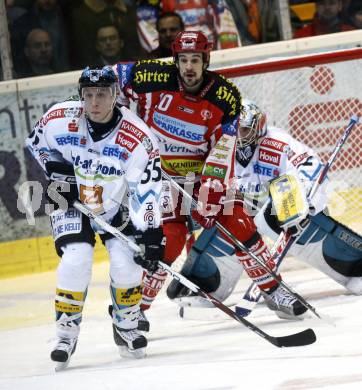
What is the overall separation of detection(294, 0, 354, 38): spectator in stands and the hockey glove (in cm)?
230

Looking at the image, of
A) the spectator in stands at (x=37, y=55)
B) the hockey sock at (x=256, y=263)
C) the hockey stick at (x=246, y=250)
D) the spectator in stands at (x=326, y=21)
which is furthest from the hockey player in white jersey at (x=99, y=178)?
the spectator in stands at (x=326, y=21)

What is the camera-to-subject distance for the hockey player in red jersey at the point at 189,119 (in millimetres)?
5453

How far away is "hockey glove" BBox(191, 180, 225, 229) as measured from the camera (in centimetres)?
550

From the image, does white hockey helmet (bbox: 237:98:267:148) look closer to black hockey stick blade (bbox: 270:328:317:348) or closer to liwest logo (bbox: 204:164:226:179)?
liwest logo (bbox: 204:164:226:179)

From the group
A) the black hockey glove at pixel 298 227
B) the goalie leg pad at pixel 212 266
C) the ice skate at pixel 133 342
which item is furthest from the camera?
the goalie leg pad at pixel 212 266

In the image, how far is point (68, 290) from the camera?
469 centimetres

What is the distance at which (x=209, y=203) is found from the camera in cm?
556

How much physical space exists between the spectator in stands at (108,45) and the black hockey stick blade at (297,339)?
2993 mm

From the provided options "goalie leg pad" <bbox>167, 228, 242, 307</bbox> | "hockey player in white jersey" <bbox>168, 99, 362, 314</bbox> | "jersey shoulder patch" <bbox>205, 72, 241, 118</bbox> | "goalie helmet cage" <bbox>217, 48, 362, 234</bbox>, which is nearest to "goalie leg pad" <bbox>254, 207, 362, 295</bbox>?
"hockey player in white jersey" <bbox>168, 99, 362, 314</bbox>

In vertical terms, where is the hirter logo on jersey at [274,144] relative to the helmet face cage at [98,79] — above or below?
below

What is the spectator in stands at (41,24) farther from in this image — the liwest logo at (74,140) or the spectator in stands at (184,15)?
the liwest logo at (74,140)

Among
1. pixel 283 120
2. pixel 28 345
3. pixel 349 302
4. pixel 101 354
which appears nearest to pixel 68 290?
pixel 101 354

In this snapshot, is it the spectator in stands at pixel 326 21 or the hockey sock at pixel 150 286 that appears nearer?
the hockey sock at pixel 150 286

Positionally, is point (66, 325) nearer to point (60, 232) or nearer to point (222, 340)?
point (60, 232)
